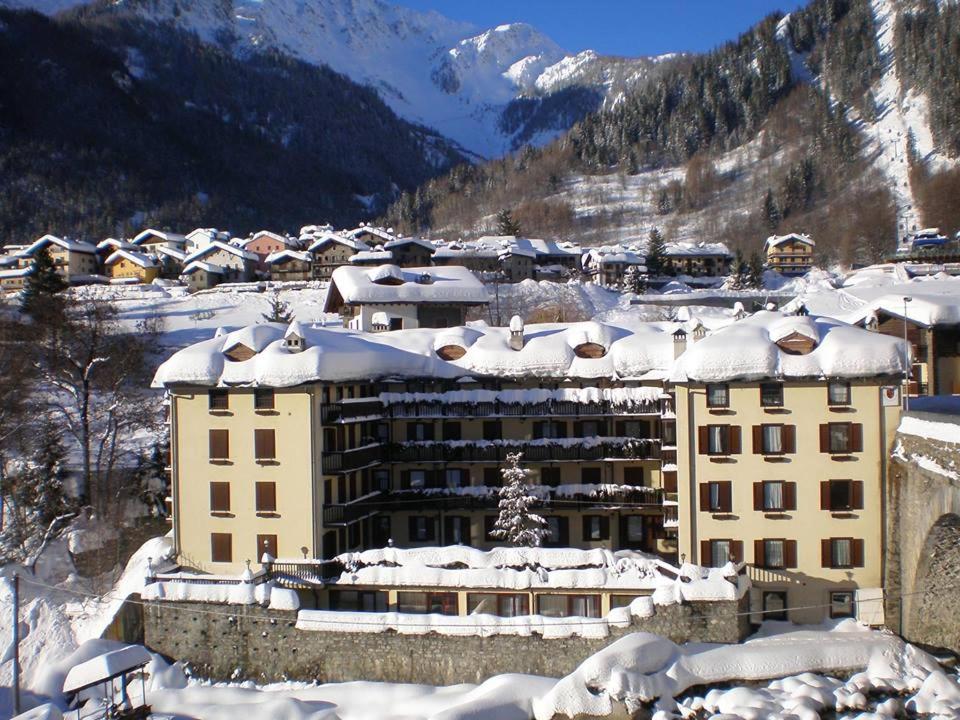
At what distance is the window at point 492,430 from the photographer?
1515 inches

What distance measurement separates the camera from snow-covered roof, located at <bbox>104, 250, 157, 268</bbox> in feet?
376

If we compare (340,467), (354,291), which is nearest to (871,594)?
(340,467)

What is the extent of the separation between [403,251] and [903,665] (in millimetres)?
88138

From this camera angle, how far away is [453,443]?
1479 inches

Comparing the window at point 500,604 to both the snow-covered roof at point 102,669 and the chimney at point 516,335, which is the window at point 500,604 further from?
the chimney at point 516,335

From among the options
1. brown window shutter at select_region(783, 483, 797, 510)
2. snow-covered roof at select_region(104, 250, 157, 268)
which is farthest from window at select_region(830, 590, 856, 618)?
snow-covered roof at select_region(104, 250, 157, 268)

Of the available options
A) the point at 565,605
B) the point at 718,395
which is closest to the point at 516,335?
the point at 718,395

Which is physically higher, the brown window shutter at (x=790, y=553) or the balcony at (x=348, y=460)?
the balcony at (x=348, y=460)

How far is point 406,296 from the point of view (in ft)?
171

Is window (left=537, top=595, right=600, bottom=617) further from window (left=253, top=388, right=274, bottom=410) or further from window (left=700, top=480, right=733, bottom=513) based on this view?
window (left=253, top=388, right=274, bottom=410)

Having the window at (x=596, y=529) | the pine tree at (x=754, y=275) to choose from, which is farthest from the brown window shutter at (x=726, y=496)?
the pine tree at (x=754, y=275)

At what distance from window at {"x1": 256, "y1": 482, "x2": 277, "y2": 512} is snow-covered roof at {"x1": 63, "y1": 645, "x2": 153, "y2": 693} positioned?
296 inches

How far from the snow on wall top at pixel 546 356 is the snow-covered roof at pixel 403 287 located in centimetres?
989

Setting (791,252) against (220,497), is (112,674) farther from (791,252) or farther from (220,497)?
(791,252)
